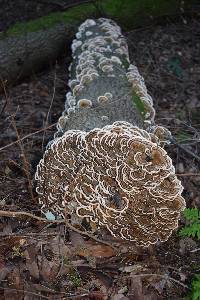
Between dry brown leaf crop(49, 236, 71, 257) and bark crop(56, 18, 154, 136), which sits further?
bark crop(56, 18, 154, 136)

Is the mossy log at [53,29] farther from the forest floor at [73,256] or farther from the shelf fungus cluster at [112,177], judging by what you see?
the shelf fungus cluster at [112,177]

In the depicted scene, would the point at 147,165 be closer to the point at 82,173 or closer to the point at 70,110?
the point at 82,173

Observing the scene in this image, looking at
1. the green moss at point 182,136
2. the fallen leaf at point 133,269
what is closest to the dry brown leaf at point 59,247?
the fallen leaf at point 133,269

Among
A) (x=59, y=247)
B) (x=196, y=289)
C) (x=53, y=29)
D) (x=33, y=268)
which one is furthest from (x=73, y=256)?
(x=53, y=29)

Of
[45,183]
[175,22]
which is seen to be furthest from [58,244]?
[175,22]

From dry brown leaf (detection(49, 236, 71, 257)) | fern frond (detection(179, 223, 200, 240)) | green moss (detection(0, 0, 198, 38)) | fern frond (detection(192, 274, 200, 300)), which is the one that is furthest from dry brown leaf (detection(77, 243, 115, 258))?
green moss (detection(0, 0, 198, 38))

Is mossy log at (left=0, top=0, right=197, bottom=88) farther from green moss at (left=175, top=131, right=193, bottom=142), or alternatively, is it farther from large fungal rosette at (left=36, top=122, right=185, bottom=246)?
large fungal rosette at (left=36, top=122, right=185, bottom=246)
